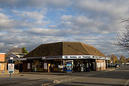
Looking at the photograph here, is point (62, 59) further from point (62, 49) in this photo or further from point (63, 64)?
point (62, 49)

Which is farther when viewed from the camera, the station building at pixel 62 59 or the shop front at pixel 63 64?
the station building at pixel 62 59

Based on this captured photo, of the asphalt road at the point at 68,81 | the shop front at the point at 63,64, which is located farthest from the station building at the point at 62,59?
the asphalt road at the point at 68,81

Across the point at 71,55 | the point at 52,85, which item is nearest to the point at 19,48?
the point at 71,55

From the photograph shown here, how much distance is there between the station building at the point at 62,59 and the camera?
36.4 m

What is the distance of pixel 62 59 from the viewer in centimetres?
3709

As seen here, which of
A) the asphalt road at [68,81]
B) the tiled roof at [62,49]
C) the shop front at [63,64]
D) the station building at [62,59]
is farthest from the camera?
the tiled roof at [62,49]

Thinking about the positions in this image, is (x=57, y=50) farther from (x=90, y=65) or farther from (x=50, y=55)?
(x=90, y=65)

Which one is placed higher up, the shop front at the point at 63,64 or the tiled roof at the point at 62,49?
the tiled roof at the point at 62,49

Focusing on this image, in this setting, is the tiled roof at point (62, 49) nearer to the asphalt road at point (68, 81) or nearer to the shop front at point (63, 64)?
the shop front at point (63, 64)

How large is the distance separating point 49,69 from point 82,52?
850 centimetres

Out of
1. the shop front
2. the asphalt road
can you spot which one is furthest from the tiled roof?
the asphalt road

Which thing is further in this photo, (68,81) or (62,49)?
(62,49)

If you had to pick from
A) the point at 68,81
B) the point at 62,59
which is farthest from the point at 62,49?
the point at 68,81

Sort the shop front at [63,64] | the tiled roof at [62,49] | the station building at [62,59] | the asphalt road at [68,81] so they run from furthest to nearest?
1. the tiled roof at [62,49]
2. the station building at [62,59]
3. the shop front at [63,64]
4. the asphalt road at [68,81]
